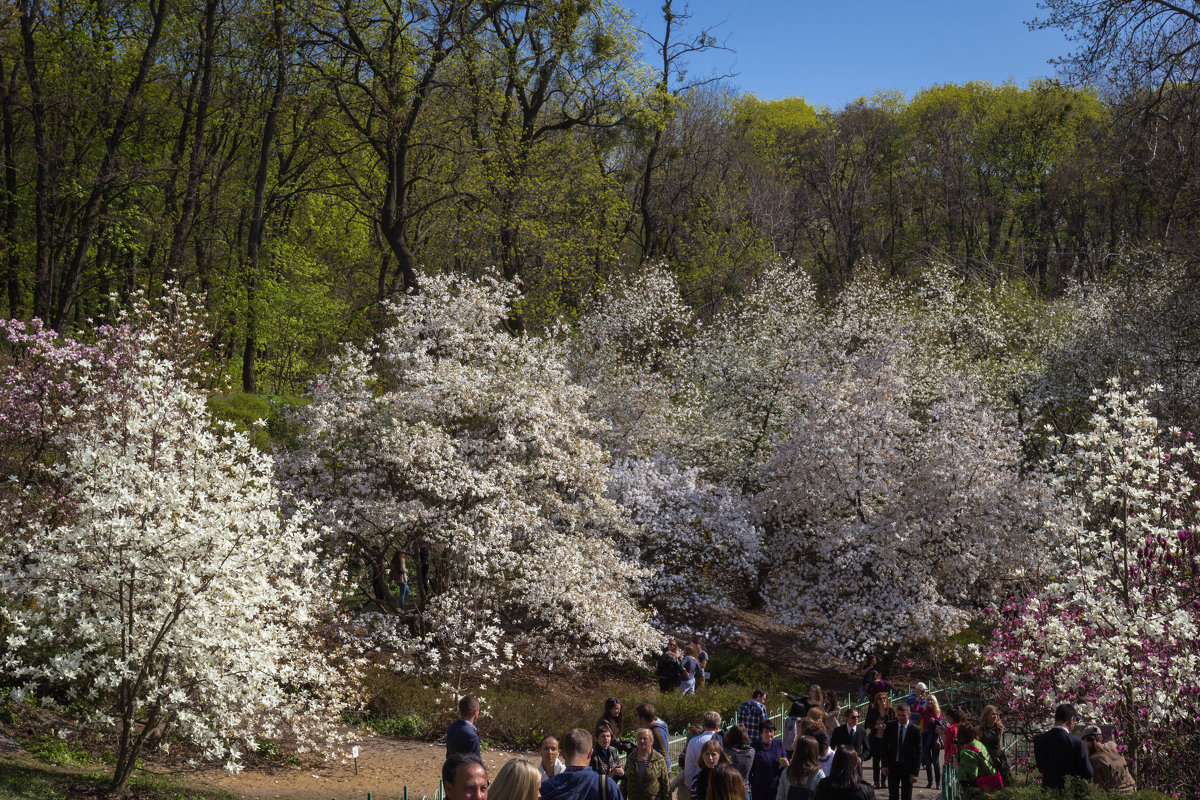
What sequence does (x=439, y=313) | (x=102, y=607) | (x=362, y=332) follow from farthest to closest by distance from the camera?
(x=362, y=332) < (x=439, y=313) < (x=102, y=607)

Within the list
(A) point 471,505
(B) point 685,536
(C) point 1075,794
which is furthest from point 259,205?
(C) point 1075,794

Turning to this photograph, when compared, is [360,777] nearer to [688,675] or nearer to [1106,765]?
[688,675]

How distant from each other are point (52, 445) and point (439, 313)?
7381mm

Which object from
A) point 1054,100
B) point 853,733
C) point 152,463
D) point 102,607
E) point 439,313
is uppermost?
point 1054,100

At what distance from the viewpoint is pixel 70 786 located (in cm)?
862

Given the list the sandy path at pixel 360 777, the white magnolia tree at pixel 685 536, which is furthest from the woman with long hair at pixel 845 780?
the white magnolia tree at pixel 685 536

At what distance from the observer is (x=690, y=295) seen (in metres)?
37.8

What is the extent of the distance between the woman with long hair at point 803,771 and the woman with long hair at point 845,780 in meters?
0.35

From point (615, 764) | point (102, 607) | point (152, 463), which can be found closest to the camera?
point (615, 764)

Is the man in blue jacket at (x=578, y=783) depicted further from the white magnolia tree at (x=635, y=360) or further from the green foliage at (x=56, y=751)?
the white magnolia tree at (x=635, y=360)

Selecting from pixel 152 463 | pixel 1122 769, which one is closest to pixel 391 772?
pixel 152 463

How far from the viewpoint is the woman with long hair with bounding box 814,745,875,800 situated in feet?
20.8

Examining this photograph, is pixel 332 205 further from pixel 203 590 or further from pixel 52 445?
pixel 203 590

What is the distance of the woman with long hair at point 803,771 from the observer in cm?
680
